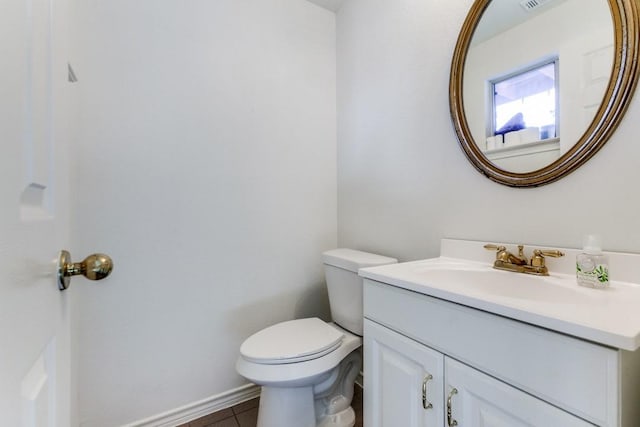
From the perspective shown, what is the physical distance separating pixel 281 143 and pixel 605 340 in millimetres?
1579

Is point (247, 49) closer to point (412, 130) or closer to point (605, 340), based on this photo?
point (412, 130)

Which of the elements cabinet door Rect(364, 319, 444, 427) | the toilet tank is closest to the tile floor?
the toilet tank

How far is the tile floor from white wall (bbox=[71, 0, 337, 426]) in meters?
0.11

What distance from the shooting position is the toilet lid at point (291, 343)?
115 cm

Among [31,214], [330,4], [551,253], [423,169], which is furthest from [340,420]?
[330,4]

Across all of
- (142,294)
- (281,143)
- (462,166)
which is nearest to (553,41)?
(462,166)

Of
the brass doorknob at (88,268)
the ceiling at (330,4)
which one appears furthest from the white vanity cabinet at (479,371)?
the ceiling at (330,4)

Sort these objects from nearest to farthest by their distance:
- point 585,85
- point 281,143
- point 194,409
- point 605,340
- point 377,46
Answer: point 605,340 < point 585,85 < point 194,409 < point 377,46 < point 281,143

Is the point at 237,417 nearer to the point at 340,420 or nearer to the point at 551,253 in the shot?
the point at 340,420

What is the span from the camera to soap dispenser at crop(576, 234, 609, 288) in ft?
2.55

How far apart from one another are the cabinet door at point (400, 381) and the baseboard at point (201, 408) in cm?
86

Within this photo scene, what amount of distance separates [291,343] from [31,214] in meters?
1.08

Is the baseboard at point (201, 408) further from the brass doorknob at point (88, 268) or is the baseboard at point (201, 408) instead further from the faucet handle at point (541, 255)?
the faucet handle at point (541, 255)

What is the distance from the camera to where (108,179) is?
4.21 ft
